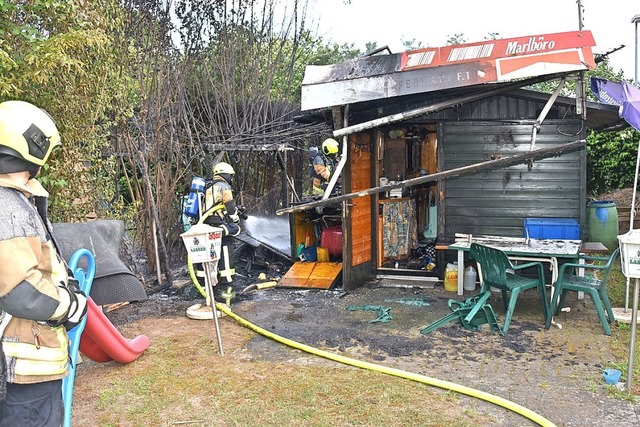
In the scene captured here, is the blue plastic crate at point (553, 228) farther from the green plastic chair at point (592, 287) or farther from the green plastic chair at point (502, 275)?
the green plastic chair at point (502, 275)

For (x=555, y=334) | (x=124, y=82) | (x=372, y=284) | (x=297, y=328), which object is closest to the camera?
(x=555, y=334)

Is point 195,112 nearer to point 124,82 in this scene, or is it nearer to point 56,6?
point 124,82

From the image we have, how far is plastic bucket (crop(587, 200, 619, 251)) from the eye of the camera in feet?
31.4

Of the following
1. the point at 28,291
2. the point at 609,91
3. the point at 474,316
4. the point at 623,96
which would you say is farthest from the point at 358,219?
the point at 28,291

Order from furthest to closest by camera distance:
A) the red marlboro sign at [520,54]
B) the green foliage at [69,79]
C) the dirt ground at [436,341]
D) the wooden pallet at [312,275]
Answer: the wooden pallet at [312,275] → the red marlboro sign at [520,54] → the green foliage at [69,79] → the dirt ground at [436,341]

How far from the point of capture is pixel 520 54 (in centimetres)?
579

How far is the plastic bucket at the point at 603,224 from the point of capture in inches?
376

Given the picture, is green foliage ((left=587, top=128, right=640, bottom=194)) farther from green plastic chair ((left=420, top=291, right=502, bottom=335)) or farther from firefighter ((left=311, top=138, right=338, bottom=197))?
green plastic chair ((left=420, top=291, right=502, bottom=335))

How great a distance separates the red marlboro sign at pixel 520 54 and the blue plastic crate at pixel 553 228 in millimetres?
2561

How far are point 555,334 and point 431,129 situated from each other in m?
4.84

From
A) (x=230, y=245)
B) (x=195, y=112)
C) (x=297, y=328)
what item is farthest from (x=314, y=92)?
(x=195, y=112)

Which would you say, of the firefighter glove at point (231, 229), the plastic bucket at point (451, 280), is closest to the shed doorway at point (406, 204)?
the plastic bucket at point (451, 280)

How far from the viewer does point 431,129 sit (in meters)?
9.72

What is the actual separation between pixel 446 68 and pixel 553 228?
9.52 feet
